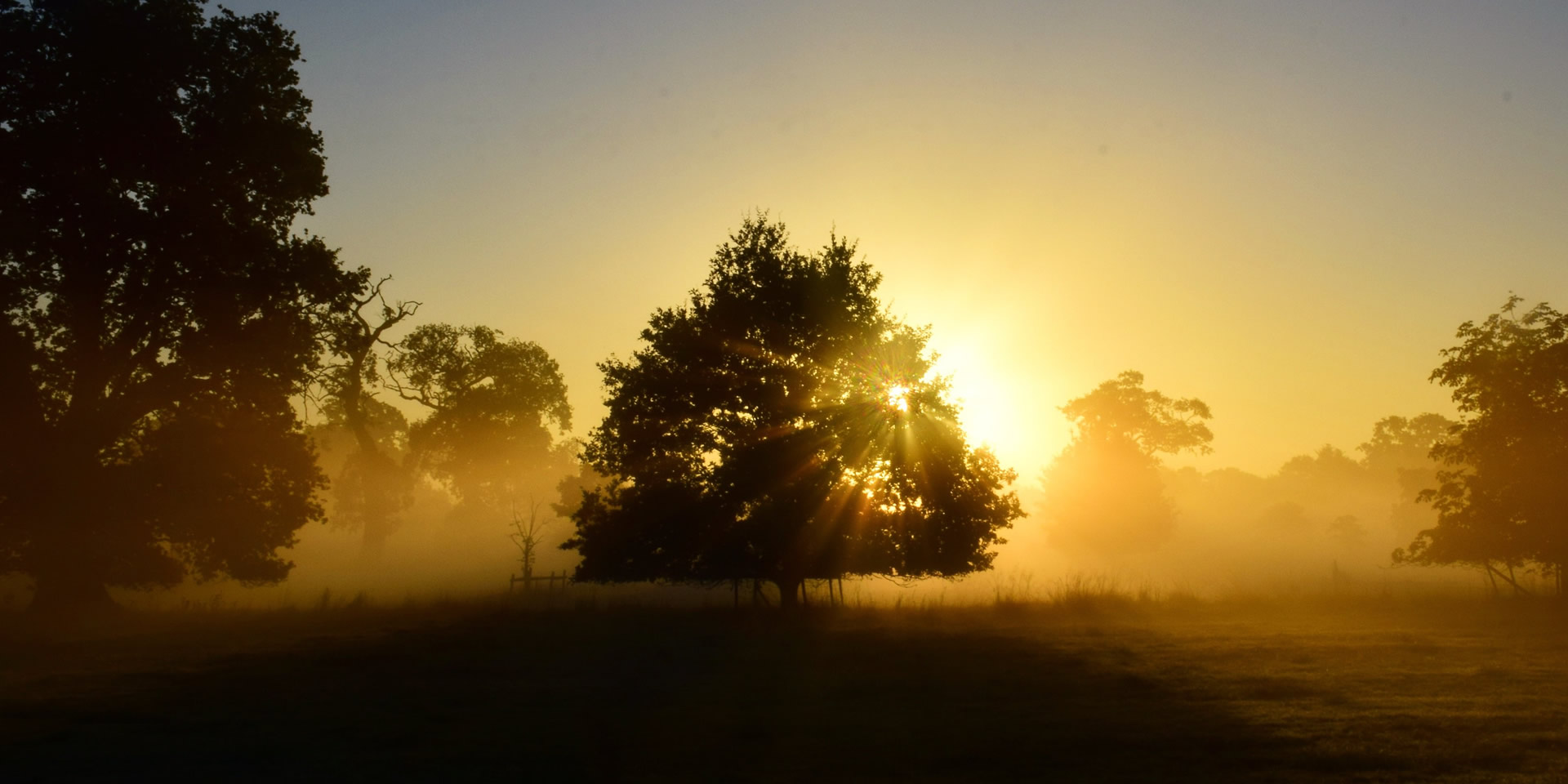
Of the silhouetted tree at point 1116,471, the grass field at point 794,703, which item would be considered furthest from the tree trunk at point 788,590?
the silhouetted tree at point 1116,471

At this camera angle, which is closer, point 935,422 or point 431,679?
point 431,679

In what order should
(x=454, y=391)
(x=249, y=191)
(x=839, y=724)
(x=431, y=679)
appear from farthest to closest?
(x=454, y=391) → (x=249, y=191) → (x=431, y=679) → (x=839, y=724)

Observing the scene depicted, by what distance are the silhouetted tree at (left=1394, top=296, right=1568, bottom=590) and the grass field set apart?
8.63 metres

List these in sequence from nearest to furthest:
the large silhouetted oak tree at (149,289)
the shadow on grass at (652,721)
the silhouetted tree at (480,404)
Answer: the shadow on grass at (652,721) < the large silhouetted oak tree at (149,289) < the silhouetted tree at (480,404)

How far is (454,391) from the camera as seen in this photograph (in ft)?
199

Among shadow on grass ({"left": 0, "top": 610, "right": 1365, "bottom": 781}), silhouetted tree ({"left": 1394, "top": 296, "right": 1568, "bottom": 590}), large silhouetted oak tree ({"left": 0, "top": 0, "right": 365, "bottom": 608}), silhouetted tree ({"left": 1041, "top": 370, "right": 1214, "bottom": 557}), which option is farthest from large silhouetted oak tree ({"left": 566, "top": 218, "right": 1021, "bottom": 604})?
silhouetted tree ({"left": 1041, "top": 370, "right": 1214, "bottom": 557})

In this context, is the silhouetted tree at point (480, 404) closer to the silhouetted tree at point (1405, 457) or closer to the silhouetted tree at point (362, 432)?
the silhouetted tree at point (362, 432)

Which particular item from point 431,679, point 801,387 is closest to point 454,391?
point 801,387

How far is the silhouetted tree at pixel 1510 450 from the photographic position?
31.1 meters

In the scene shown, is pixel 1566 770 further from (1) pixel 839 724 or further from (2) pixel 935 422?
(2) pixel 935 422

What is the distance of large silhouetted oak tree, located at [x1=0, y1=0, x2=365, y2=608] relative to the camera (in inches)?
1006

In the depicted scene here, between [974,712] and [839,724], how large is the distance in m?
1.90

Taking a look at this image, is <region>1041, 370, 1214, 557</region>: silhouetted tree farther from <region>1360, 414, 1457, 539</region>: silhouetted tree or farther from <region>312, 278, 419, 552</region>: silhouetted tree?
<region>312, 278, 419, 552</region>: silhouetted tree

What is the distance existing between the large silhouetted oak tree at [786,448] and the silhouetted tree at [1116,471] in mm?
52178
